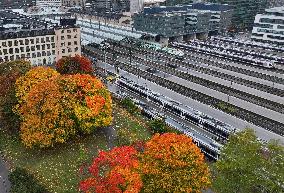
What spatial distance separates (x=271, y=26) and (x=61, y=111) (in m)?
98.6

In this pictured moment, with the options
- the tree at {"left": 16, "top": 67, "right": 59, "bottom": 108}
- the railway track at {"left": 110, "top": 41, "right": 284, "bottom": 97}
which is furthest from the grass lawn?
the railway track at {"left": 110, "top": 41, "right": 284, "bottom": 97}

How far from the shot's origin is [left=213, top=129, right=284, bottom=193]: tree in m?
34.3

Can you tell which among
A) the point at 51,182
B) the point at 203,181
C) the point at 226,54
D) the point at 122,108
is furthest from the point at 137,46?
the point at 203,181

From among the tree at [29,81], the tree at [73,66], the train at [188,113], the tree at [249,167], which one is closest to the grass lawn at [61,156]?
the tree at [29,81]

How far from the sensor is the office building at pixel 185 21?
13950 cm

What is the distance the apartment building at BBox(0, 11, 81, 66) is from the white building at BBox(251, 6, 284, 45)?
67174 millimetres

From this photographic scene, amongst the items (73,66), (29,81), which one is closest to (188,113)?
(73,66)

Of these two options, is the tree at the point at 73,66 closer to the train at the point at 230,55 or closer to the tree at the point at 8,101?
the tree at the point at 8,101

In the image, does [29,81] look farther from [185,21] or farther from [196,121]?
[185,21]

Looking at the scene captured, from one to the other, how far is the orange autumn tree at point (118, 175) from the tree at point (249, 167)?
319 inches

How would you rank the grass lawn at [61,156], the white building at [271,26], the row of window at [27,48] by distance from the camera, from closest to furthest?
1. the grass lawn at [61,156]
2. the row of window at [27,48]
3. the white building at [271,26]

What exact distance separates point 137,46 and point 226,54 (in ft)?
105

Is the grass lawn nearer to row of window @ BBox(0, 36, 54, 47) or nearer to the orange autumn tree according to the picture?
the orange autumn tree

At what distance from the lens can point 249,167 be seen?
116 ft
